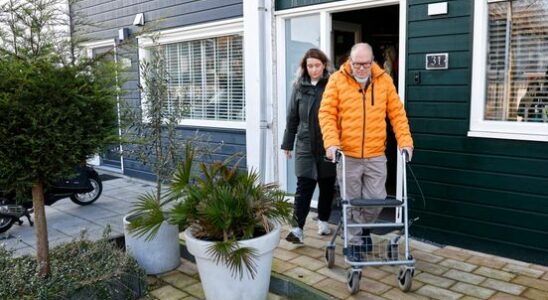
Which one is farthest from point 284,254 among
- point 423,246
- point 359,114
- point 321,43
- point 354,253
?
point 321,43

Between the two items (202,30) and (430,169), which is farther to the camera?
(202,30)

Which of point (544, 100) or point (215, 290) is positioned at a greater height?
point (544, 100)

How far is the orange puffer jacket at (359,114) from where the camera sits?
2992mm

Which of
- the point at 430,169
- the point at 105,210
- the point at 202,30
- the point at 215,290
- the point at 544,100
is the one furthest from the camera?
the point at 202,30

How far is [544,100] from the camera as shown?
3.20 meters

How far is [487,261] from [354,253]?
1118mm

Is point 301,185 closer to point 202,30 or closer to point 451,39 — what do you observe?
point 451,39

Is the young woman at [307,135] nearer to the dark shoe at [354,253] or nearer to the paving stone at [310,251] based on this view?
the paving stone at [310,251]

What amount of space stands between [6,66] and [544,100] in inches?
129

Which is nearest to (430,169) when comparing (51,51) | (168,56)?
(51,51)

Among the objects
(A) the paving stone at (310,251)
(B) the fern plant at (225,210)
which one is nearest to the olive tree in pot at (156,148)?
(B) the fern plant at (225,210)

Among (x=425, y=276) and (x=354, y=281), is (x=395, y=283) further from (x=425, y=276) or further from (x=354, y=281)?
(x=354, y=281)

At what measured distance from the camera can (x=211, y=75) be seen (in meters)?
5.77

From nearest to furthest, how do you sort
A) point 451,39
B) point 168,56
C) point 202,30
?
point 451,39 < point 202,30 < point 168,56
